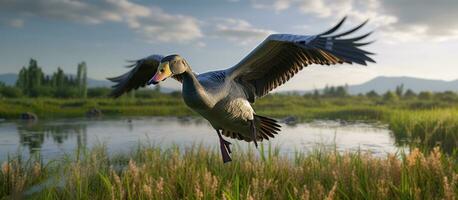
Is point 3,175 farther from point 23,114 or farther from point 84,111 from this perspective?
point 84,111

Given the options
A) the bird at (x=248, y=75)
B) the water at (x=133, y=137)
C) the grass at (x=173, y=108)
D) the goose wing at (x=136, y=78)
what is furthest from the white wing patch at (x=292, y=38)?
the grass at (x=173, y=108)

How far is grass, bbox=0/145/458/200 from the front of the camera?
5496 mm

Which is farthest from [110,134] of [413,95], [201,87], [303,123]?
[413,95]

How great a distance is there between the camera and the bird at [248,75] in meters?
2.72

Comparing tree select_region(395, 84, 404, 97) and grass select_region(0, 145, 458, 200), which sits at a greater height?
tree select_region(395, 84, 404, 97)

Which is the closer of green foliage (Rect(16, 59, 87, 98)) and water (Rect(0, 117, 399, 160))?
water (Rect(0, 117, 399, 160))

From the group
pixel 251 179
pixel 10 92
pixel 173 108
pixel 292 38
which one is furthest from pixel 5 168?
pixel 10 92

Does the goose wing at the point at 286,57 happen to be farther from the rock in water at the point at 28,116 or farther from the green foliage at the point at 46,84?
the green foliage at the point at 46,84

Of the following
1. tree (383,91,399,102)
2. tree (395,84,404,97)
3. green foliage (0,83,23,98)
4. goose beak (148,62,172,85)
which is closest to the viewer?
goose beak (148,62,172,85)

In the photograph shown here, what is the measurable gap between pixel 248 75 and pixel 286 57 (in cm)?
60

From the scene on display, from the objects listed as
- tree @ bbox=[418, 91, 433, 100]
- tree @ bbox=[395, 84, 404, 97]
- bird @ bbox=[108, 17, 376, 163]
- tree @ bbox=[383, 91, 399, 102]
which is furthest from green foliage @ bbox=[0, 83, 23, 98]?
bird @ bbox=[108, 17, 376, 163]

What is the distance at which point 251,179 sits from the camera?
7359 millimetres

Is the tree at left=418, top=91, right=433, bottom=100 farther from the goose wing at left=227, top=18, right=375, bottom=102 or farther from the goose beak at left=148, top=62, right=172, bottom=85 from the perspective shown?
the goose beak at left=148, top=62, right=172, bottom=85

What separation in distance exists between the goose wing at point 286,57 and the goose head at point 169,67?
38.5 inches
